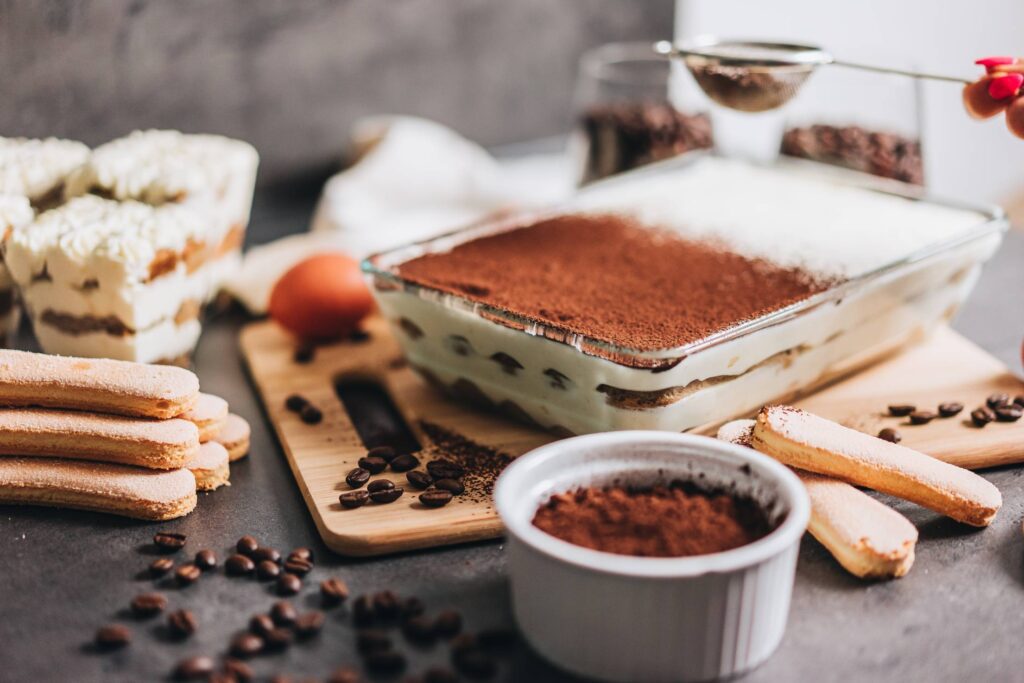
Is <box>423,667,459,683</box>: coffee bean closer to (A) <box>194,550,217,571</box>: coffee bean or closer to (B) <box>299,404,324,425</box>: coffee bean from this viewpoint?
(A) <box>194,550,217,571</box>: coffee bean

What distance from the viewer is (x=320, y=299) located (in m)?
1.94

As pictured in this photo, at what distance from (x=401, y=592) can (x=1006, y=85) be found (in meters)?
1.05

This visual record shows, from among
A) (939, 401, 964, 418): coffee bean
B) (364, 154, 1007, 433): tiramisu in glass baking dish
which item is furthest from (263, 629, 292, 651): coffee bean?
(939, 401, 964, 418): coffee bean

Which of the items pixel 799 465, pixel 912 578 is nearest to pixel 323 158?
pixel 799 465

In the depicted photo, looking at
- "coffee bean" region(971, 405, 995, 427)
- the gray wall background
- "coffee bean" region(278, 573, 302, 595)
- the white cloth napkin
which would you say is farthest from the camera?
the white cloth napkin

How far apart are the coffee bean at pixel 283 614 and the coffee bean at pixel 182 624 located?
0.09 meters

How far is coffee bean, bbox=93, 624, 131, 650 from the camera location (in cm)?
115

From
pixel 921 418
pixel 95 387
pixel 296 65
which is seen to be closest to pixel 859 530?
pixel 921 418

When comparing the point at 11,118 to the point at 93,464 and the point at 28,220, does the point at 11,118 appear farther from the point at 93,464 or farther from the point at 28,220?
the point at 93,464

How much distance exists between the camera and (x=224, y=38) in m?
2.35

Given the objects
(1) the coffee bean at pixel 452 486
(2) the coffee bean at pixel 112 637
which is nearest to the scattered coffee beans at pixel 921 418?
(1) the coffee bean at pixel 452 486

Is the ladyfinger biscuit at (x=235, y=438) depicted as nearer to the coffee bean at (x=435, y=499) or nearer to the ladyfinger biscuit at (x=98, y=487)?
the ladyfinger biscuit at (x=98, y=487)

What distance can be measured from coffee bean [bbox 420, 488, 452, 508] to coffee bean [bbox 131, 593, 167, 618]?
13.6 inches

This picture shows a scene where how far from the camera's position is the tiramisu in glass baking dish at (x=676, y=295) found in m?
1.46
